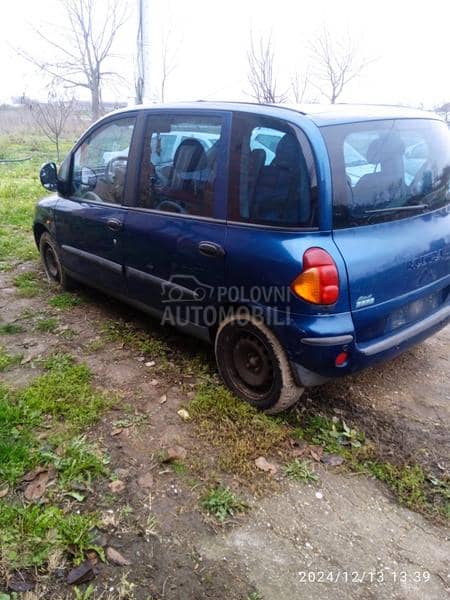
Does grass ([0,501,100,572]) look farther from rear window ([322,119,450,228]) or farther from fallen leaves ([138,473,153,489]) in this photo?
rear window ([322,119,450,228])

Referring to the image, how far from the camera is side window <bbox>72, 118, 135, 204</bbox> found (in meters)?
3.50

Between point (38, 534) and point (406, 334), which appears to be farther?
point (406, 334)

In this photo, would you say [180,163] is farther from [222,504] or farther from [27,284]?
[27,284]

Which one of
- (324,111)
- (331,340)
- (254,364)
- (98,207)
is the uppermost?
(324,111)

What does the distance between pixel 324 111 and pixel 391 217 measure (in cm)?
71

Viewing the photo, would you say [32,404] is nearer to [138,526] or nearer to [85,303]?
[138,526]

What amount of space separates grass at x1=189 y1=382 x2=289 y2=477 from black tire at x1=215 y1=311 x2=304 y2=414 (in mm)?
85

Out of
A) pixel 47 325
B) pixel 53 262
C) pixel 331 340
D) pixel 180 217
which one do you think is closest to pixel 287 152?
pixel 180 217

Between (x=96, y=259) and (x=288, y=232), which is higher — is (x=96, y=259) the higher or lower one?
the lower one

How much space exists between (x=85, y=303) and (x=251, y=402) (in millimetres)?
2345

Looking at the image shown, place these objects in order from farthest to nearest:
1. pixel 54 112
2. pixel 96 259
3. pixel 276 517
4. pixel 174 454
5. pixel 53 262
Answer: pixel 54 112
pixel 53 262
pixel 96 259
pixel 174 454
pixel 276 517

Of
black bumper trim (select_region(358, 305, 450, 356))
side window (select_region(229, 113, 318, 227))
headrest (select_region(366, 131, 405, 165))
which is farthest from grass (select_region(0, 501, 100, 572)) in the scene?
headrest (select_region(366, 131, 405, 165))

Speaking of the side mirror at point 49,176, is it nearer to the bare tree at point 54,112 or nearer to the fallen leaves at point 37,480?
the fallen leaves at point 37,480

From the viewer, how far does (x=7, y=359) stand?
3.47m
